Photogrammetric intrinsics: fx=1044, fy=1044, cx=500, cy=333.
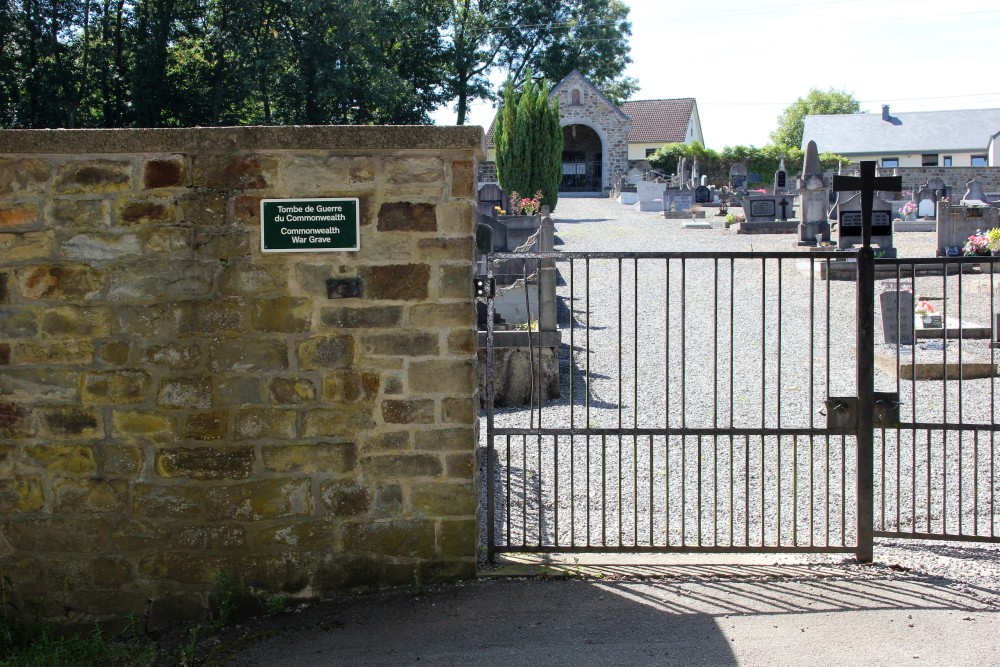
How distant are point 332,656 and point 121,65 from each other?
29.2 m

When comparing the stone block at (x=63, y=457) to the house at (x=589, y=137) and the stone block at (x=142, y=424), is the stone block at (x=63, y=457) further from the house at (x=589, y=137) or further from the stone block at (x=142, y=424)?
the house at (x=589, y=137)

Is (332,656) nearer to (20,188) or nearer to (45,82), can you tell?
(20,188)

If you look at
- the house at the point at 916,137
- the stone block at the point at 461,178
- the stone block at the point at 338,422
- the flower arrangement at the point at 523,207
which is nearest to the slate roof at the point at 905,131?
the house at the point at 916,137

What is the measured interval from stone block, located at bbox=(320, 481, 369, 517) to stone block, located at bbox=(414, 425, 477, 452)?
35cm

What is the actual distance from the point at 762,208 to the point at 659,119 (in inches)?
1486

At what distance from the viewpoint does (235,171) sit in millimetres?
4836

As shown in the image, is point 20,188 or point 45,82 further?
point 45,82

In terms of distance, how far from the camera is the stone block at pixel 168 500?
16.2 feet

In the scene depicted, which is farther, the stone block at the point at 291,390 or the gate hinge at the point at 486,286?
the gate hinge at the point at 486,286

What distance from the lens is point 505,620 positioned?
466cm

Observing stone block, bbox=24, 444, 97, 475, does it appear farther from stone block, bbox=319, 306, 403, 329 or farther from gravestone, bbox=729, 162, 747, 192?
gravestone, bbox=729, 162, 747, 192

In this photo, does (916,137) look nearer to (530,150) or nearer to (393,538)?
(530,150)

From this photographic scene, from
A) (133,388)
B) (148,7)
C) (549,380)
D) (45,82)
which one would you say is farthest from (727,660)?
(148,7)

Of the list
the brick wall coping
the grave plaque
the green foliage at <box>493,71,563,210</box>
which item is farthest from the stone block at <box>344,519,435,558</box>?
the green foliage at <box>493,71,563,210</box>
